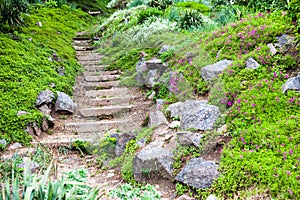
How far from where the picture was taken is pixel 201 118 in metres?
4.28

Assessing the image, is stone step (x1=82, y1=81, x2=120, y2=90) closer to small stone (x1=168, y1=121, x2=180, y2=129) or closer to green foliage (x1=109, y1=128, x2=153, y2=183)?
green foliage (x1=109, y1=128, x2=153, y2=183)

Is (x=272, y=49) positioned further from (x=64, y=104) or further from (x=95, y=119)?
(x=64, y=104)

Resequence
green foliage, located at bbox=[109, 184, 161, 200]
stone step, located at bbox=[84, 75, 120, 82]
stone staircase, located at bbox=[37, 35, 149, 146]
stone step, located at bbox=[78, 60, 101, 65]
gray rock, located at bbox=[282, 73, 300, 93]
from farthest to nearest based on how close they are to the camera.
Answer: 1. stone step, located at bbox=[78, 60, 101, 65]
2. stone step, located at bbox=[84, 75, 120, 82]
3. stone staircase, located at bbox=[37, 35, 149, 146]
4. gray rock, located at bbox=[282, 73, 300, 93]
5. green foliage, located at bbox=[109, 184, 161, 200]

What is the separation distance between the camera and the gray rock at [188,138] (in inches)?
157

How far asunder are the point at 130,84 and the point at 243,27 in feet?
8.46

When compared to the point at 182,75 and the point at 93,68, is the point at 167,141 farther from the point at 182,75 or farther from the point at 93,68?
the point at 93,68

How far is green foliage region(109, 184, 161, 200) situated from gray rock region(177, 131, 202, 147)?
2.51 ft

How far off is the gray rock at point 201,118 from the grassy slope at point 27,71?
8.04 feet

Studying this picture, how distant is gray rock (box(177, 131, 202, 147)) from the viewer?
3994mm

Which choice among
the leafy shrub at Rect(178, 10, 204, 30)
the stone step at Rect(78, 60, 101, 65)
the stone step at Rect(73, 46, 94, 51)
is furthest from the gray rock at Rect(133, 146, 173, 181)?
the stone step at Rect(73, 46, 94, 51)

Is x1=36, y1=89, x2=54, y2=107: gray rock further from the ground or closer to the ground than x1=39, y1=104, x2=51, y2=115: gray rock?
further from the ground

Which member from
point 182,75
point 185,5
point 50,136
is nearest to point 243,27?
point 182,75

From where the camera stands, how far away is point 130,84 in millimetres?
6957

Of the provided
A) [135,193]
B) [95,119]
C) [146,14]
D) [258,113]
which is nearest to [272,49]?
[258,113]
